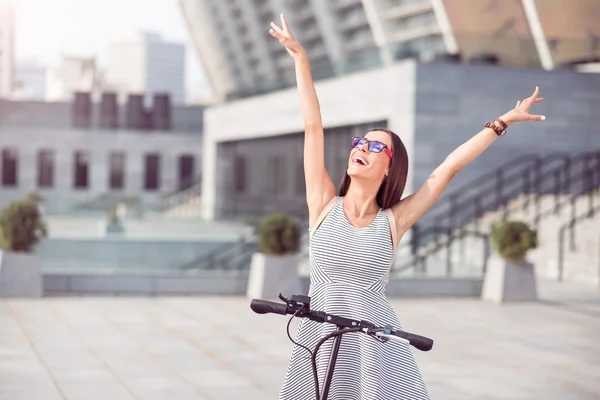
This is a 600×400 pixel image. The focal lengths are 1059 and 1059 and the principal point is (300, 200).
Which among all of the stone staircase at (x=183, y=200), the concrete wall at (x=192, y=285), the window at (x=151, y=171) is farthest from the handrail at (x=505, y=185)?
the window at (x=151, y=171)

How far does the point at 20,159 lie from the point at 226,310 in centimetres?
5969

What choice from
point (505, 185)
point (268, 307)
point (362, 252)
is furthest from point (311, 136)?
point (505, 185)

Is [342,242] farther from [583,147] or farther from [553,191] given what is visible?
[583,147]

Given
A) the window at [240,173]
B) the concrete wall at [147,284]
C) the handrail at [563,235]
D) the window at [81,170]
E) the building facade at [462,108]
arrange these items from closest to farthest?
the concrete wall at [147,284], the handrail at [563,235], the building facade at [462,108], the window at [240,173], the window at [81,170]

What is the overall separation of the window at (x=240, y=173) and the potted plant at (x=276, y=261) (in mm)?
32851

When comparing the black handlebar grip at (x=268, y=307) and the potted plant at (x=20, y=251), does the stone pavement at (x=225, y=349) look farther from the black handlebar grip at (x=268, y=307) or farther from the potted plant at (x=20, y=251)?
the black handlebar grip at (x=268, y=307)

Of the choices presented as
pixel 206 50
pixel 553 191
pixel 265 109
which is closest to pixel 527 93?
pixel 553 191

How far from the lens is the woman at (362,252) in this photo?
15.4 ft

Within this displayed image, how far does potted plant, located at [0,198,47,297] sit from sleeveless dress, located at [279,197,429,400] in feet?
41.1

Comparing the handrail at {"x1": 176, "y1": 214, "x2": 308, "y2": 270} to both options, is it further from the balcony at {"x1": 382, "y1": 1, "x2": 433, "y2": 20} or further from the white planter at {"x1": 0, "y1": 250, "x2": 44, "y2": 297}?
the balcony at {"x1": 382, "y1": 1, "x2": 433, "y2": 20}

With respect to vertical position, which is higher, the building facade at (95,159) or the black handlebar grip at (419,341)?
the building facade at (95,159)

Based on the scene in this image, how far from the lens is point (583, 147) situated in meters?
29.3

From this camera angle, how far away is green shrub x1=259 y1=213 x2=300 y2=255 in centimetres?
1728

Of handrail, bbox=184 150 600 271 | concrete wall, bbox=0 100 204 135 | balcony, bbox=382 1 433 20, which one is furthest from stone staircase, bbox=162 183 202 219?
handrail, bbox=184 150 600 271
